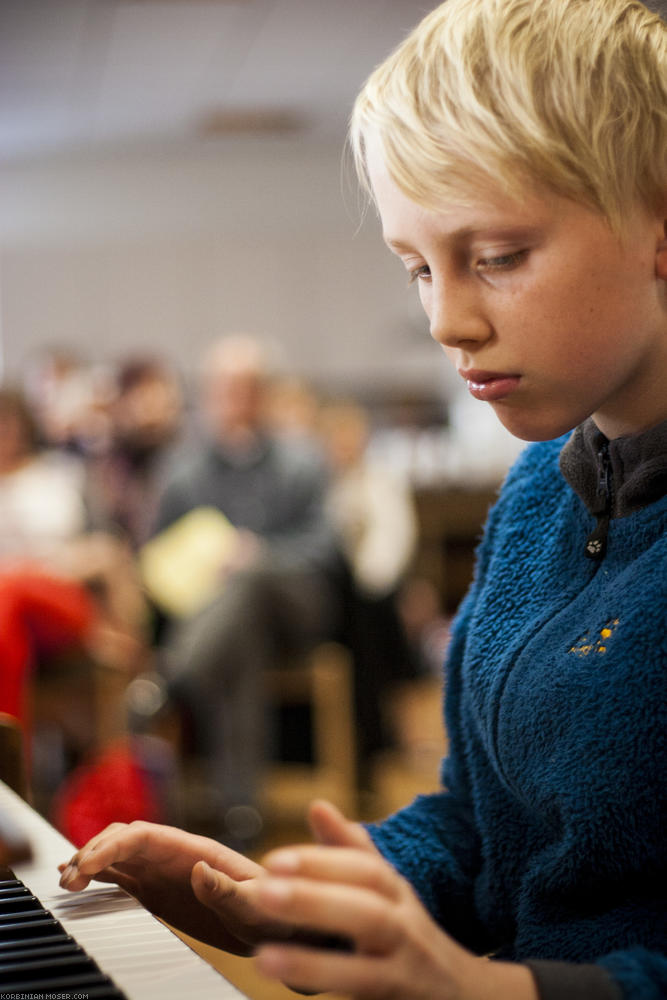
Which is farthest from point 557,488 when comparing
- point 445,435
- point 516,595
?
point 445,435

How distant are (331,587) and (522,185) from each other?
8.94ft

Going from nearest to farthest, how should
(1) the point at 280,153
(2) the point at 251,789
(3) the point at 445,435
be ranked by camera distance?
(2) the point at 251,789 → (3) the point at 445,435 → (1) the point at 280,153

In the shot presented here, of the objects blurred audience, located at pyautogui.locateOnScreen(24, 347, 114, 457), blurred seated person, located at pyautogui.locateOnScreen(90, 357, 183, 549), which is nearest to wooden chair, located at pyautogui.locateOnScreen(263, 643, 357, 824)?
blurred seated person, located at pyautogui.locateOnScreen(90, 357, 183, 549)

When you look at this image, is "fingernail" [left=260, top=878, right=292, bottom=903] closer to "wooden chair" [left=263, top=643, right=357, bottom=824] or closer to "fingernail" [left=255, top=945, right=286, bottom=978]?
"fingernail" [left=255, top=945, right=286, bottom=978]

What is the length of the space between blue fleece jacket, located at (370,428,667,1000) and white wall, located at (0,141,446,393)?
21.1 feet

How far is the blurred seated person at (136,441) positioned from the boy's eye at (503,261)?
10.8 ft

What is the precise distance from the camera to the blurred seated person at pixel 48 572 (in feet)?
7.75

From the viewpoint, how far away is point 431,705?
16.1 feet

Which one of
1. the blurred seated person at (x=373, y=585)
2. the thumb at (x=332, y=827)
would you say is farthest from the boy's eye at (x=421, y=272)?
the blurred seated person at (x=373, y=585)

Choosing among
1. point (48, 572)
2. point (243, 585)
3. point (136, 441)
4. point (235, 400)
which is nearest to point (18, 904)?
point (48, 572)

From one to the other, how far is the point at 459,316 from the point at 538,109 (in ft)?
0.35

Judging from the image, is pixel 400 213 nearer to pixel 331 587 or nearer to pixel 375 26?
pixel 331 587

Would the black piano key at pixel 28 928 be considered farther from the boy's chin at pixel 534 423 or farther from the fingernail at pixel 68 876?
the boy's chin at pixel 534 423

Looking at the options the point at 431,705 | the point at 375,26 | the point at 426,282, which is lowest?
the point at 431,705
